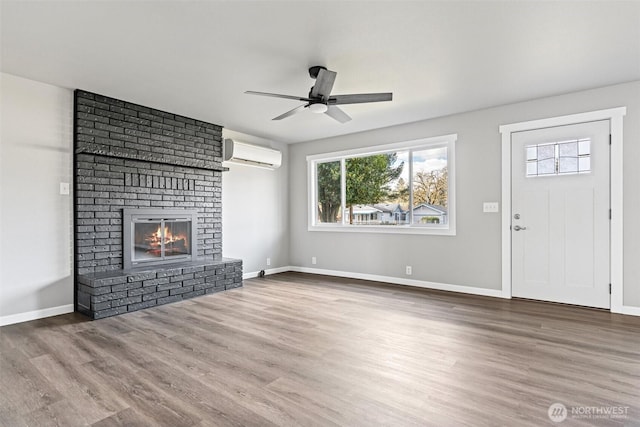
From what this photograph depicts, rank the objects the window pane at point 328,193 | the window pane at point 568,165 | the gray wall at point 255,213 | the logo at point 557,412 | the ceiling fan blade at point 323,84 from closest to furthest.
→ the logo at point 557,412 → the ceiling fan blade at point 323,84 → the window pane at point 568,165 → the gray wall at point 255,213 → the window pane at point 328,193

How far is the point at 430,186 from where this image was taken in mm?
4820

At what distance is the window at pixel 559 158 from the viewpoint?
366 centimetres

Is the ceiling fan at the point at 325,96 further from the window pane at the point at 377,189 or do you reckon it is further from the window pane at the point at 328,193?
the window pane at the point at 328,193

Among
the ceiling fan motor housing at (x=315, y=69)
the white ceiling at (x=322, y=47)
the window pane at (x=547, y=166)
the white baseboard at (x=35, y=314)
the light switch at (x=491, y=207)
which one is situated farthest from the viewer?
the light switch at (x=491, y=207)

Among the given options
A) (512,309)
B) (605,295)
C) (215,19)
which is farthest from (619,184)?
(215,19)

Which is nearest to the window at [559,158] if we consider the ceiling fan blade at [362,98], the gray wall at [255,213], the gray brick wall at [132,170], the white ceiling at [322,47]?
the white ceiling at [322,47]

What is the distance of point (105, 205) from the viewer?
12.5 ft

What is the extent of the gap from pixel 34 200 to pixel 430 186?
4743 mm

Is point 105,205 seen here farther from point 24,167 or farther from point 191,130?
point 191,130

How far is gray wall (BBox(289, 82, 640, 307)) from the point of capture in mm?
3410

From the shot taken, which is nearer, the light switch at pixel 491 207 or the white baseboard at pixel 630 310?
the white baseboard at pixel 630 310

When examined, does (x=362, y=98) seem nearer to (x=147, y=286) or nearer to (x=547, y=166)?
(x=547, y=166)

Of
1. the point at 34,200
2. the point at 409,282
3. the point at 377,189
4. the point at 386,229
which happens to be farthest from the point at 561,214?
the point at 34,200

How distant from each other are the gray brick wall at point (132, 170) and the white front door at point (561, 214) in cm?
413
